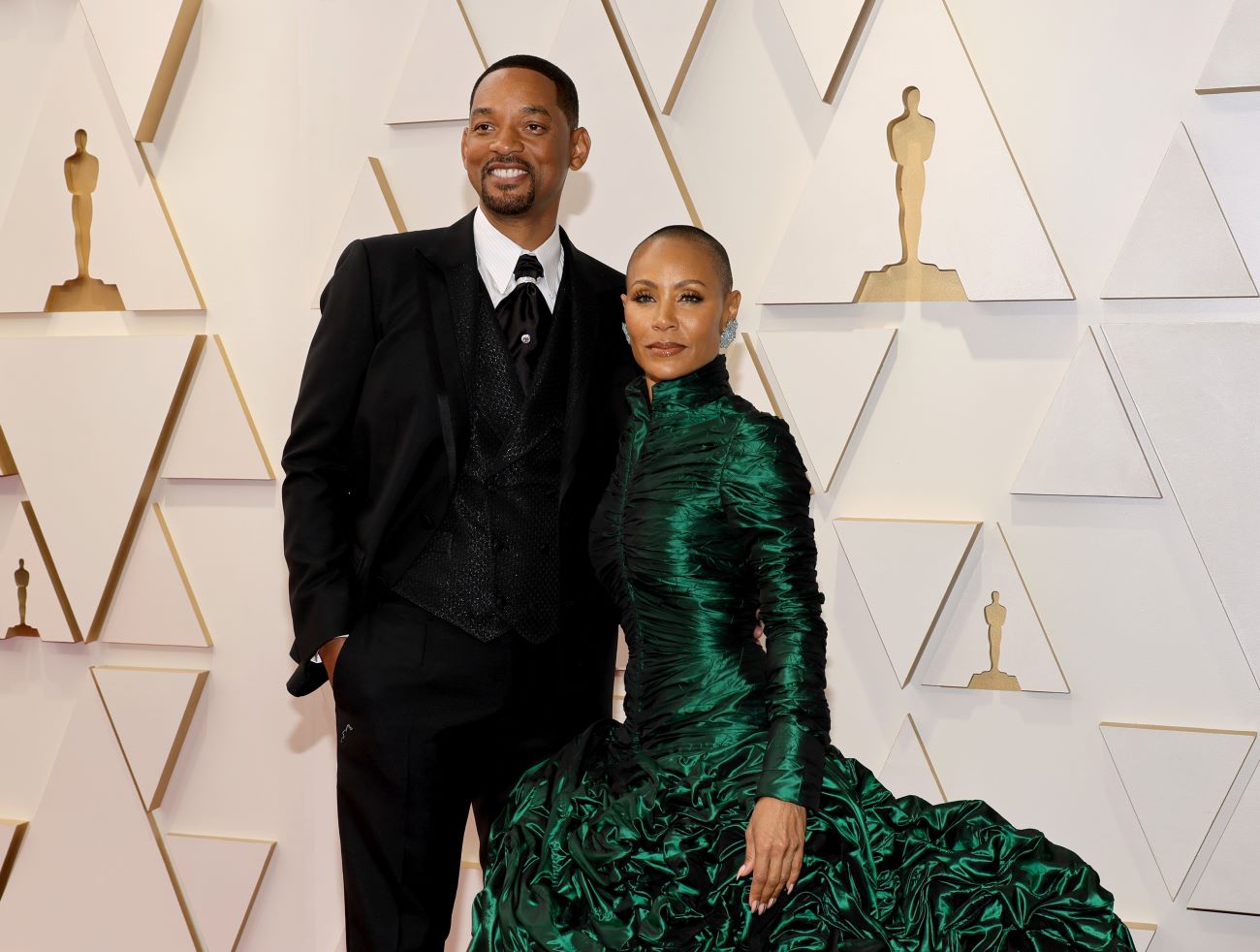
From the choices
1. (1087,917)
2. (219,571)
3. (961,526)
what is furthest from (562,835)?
(219,571)

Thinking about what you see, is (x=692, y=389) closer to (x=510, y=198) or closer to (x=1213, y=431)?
(x=510, y=198)

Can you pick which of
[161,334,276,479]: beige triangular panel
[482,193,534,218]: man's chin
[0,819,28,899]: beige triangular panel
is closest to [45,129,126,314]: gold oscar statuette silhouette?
[161,334,276,479]: beige triangular panel

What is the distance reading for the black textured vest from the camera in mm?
1867

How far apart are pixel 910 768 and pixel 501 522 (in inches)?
44.5

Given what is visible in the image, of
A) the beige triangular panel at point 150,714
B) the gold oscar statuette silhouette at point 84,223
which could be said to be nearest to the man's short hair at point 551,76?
the gold oscar statuette silhouette at point 84,223

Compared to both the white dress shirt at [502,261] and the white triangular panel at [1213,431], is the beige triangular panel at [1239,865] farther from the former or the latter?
the white dress shirt at [502,261]

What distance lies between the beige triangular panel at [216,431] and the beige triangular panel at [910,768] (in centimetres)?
151

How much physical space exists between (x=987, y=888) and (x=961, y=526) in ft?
3.48

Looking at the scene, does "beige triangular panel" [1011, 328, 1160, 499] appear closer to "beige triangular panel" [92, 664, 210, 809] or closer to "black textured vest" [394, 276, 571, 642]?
"black textured vest" [394, 276, 571, 642]

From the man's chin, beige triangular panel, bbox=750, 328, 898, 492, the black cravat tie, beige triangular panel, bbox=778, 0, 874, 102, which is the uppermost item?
beige triangular panel, bbox=778, 0, 874, 102

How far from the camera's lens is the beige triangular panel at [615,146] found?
8.55 ft

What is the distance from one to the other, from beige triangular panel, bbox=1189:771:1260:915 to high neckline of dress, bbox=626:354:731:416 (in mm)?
1434

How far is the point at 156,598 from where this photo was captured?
115 inches

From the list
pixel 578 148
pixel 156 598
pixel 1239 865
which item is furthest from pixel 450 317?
pixel 1239 865
